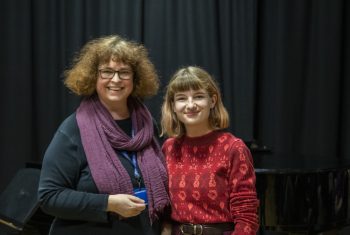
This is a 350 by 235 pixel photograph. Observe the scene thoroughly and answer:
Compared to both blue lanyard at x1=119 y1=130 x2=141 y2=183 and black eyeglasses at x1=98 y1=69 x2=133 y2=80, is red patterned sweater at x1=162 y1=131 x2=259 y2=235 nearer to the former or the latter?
blue lanyard at x1=119 y1=130 x2=141 y2=183

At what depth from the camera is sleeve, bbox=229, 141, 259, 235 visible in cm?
178

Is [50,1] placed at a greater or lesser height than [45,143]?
greater

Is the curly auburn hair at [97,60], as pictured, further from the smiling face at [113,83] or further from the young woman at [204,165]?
the young woman at [204,165]

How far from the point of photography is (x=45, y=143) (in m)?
3.97

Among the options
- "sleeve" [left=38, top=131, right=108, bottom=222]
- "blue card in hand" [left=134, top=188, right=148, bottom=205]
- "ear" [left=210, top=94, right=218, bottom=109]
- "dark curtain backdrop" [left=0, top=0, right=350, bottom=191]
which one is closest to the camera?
"sleeve" [left=38, top=131, right=108, bottom=222]

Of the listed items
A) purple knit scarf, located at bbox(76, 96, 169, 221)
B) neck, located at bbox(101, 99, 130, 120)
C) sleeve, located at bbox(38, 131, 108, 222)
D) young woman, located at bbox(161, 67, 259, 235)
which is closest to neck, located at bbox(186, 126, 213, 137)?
young woman, located at bbox(161, 67, 259, 235)

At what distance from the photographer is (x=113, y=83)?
76.1 inches

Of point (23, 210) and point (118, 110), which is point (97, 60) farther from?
point (23, 210)

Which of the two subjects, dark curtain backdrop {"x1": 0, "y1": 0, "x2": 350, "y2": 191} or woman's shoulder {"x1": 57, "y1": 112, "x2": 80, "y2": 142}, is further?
dark curtain backdrop {"x1": 0, "y1": 0, "x2": 350, "y2": 191}

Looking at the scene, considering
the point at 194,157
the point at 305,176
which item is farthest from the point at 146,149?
the point at 305,176

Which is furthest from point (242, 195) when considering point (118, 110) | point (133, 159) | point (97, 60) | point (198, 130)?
point (97, 60)

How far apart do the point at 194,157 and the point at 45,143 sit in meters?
2.31

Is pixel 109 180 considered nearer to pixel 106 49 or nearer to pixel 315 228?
pixel 106 49

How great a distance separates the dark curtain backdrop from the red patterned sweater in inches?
84.8
